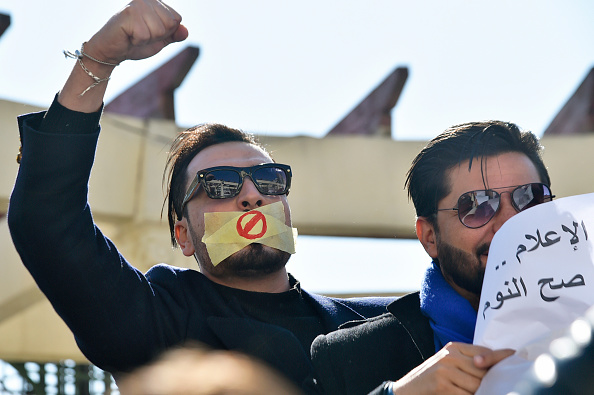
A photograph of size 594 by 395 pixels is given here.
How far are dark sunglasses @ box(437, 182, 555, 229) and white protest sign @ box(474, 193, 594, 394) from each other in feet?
1.57

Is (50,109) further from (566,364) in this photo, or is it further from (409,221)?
(409,221)

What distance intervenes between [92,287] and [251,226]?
2.31ft

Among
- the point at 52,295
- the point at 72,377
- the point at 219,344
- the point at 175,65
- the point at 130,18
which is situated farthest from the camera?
the point at 72,377

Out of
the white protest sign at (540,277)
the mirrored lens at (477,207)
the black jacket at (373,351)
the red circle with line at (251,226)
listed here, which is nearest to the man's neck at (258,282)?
the red circle with line at (251,226)

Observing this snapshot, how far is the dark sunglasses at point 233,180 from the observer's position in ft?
8.68

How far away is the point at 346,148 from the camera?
240 inches

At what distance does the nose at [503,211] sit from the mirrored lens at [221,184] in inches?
38.0

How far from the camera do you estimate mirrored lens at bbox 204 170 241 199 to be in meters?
2.64

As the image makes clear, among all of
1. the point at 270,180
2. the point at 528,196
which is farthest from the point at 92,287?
the point at 528,196

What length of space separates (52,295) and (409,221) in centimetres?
423

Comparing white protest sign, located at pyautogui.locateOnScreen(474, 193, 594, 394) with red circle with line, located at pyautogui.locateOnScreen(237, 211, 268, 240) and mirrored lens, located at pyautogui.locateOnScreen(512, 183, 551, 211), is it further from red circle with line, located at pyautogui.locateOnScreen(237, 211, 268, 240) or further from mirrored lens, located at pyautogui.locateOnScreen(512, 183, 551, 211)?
red circle with line, located at pyautogui.locateOnScreen(237, 211, 268, 240)

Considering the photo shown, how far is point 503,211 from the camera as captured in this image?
2020 millimetres

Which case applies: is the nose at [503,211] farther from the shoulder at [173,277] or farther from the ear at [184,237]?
the ear at [184,237]

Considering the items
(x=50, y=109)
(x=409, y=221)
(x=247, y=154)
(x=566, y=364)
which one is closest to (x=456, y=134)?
(x=247, y=154)
